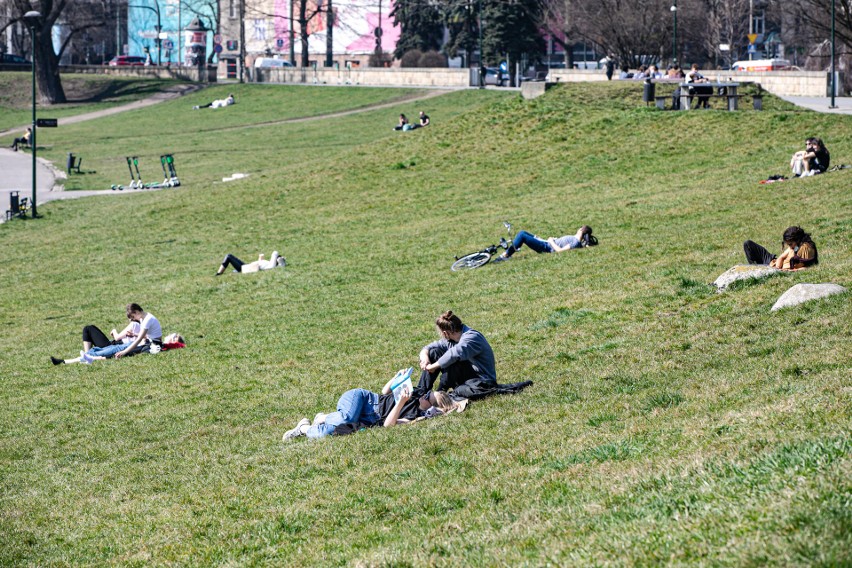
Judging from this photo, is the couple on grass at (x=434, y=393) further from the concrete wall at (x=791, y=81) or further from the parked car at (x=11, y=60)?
the parked car at (x=11, y=60)

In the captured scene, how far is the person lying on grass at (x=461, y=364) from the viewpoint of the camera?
11.4 metres

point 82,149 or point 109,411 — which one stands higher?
point 82,149

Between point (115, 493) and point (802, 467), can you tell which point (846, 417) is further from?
point (115, 493)

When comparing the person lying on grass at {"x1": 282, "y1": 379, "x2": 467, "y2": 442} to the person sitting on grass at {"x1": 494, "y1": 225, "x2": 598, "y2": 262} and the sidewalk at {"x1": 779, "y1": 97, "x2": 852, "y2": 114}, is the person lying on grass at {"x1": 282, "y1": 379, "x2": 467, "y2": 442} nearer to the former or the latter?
the person sitting on grass at {"x1": 494, "y1": 225, "x2": 598, "y2": 262}

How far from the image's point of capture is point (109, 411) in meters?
13.6

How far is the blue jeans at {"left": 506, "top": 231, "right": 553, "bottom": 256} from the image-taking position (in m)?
21.4

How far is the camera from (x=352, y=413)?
436 inches

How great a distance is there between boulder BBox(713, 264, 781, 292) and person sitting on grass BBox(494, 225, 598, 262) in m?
Result: 5.98

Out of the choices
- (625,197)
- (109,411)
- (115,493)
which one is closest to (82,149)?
(625,197)

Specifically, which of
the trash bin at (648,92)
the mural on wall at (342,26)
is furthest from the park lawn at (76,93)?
the trash bin at (648,92)

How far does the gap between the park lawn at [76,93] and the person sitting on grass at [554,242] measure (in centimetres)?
6130

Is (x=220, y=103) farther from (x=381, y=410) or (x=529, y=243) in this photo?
(x=381, y=410)

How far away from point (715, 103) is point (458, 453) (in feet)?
107

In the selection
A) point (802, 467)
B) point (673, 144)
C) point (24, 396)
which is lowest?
point (24, 396)
